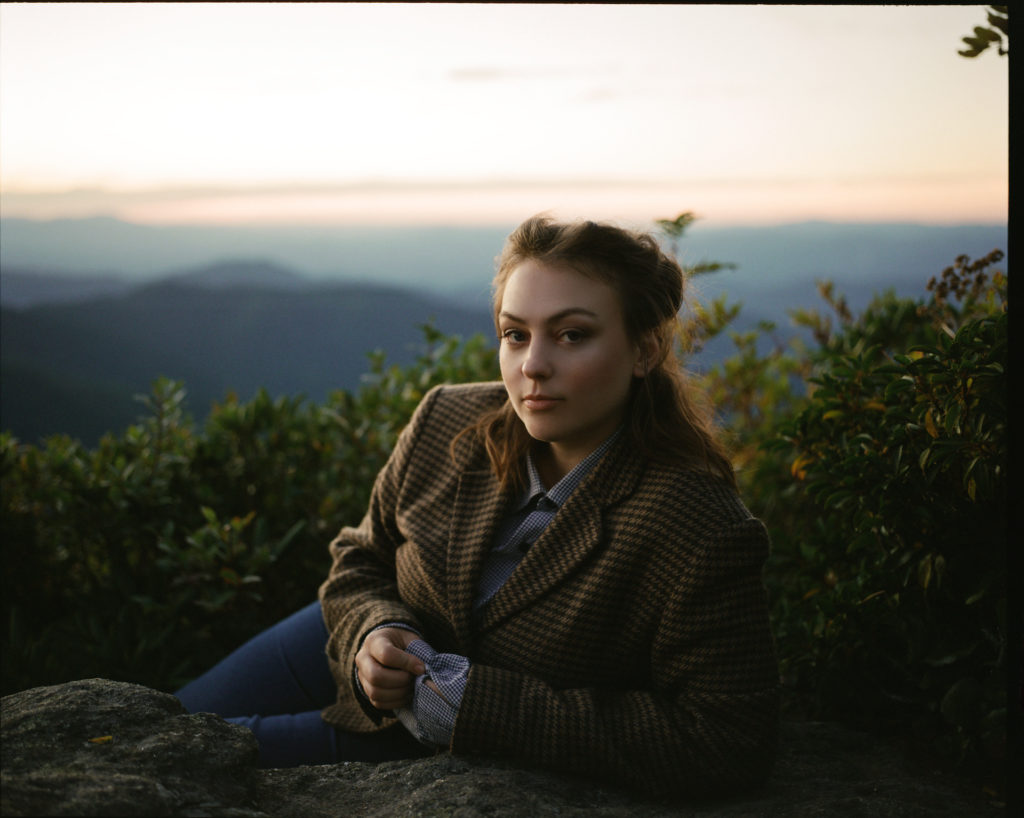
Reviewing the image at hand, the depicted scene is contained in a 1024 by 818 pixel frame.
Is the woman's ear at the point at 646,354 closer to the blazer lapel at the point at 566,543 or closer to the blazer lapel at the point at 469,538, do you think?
the blazer lapel at the point at 566,543

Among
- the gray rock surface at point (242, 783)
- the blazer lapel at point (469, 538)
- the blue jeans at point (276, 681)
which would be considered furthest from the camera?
the blue jeans at point (276, 681)

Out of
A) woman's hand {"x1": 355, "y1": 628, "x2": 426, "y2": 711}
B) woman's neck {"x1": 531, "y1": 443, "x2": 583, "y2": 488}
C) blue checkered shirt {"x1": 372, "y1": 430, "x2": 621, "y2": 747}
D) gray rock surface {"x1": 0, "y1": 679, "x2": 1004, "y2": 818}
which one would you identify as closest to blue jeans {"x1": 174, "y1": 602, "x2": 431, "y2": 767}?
woman's hand {"x1": 355, "y1": 628, "x2": 426, "y2": 711}

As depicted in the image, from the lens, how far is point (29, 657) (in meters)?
2.91

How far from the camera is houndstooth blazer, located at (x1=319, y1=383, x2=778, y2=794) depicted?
6.15 feet

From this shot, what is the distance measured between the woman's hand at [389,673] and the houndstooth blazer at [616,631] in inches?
4.3

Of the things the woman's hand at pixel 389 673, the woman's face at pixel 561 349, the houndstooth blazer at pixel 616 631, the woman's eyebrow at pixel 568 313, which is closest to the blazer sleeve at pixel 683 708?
the houndstooth blazer at pixel 616 631

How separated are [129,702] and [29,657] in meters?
1.47

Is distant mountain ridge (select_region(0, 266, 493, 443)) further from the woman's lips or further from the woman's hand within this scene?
the woman's hand

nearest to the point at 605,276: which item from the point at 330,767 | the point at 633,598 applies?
the point at 633,598

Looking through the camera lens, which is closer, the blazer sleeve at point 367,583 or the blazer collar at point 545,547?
the blazer collar at point 545,547

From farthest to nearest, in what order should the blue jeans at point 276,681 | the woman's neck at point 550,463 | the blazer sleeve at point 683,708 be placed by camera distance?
the blue jeans at point 276,681
the woman's neck at point 550,463
the blazer sleeve at point 683,708

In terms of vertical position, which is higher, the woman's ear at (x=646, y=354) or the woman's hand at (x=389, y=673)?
the woman's ear at (x=646, y=354)

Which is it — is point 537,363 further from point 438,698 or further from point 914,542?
point 914,542

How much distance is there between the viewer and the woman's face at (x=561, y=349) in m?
2.05
